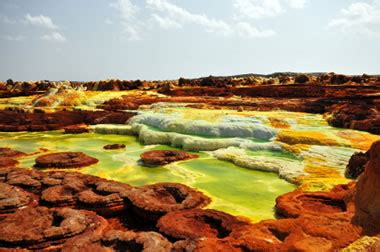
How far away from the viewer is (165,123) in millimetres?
A: 22688

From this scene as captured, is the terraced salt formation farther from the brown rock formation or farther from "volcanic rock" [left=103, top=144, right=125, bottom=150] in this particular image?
the brown rock formation

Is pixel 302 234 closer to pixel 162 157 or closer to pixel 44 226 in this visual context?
pixel 44 226

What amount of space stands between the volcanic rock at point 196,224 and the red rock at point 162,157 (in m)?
6.46

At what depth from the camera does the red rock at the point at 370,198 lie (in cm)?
666

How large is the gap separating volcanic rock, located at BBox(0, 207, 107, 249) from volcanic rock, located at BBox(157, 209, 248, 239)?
5.04 feet

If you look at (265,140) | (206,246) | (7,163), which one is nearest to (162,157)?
(265,140)

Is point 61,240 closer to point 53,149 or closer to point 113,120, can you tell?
point 53,149

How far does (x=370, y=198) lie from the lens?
693cm

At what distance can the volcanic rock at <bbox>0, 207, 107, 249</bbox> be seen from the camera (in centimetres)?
759

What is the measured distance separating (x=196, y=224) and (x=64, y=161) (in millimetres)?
8331

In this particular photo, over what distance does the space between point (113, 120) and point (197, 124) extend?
29.2 feet

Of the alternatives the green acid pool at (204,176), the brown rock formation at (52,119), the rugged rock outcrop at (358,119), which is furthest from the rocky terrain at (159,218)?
the brown rock formation at (52,119)

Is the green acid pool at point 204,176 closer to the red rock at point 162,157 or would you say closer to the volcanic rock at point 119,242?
the red rock at point 162,157

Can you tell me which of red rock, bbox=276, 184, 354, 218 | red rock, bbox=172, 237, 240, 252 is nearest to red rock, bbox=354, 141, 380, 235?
red rock, bbox=276, 184, 354, 218
